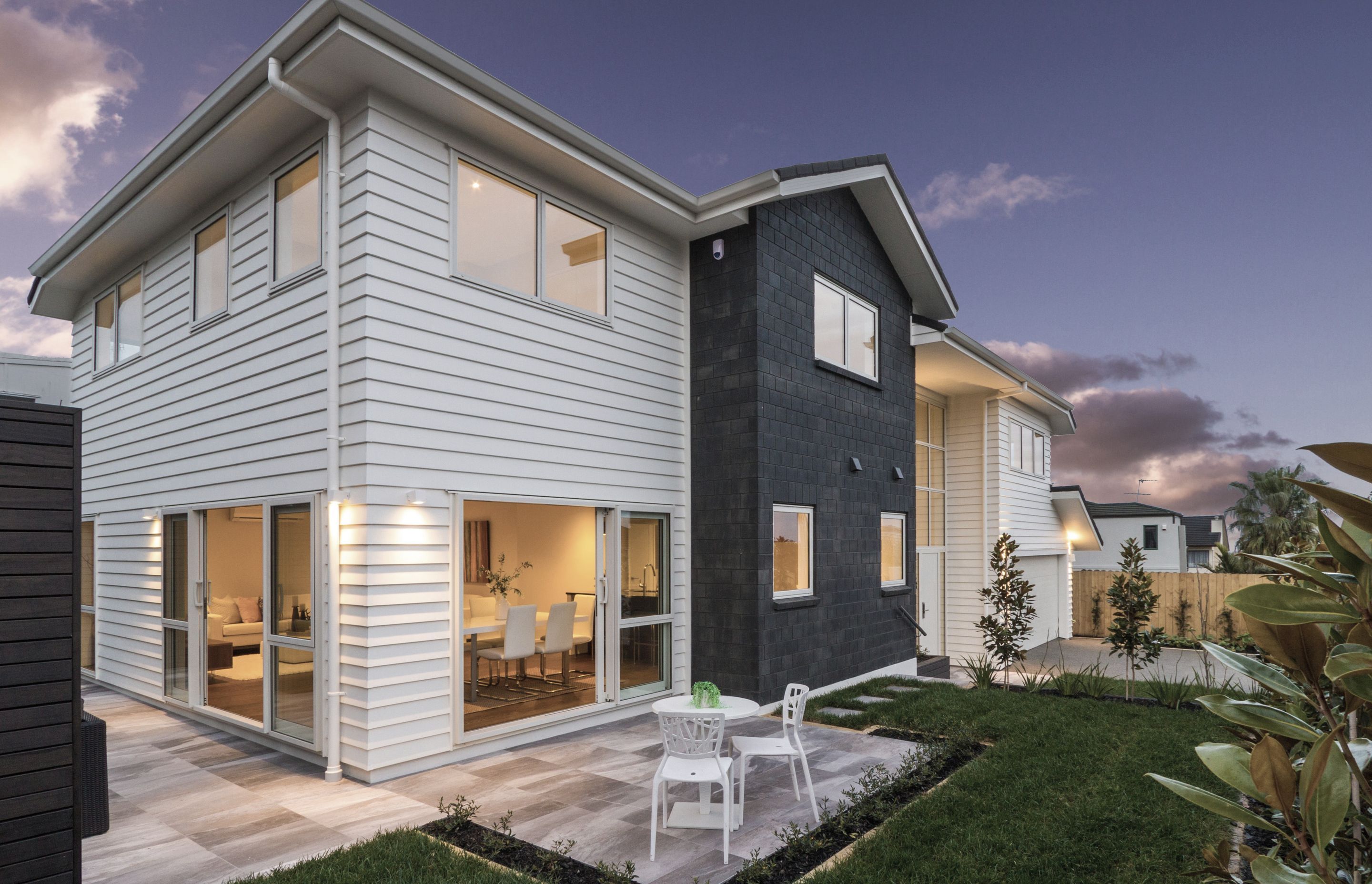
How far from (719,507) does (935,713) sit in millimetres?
2928

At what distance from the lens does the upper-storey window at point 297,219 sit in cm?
632

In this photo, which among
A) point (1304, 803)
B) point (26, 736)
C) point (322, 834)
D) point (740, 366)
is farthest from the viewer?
point (740, 366)

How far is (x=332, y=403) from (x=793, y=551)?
4973 mm

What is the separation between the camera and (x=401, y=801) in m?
5.20

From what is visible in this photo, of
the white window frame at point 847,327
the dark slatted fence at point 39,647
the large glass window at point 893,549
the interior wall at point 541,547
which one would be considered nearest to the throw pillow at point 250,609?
the interior wall at point 541,547

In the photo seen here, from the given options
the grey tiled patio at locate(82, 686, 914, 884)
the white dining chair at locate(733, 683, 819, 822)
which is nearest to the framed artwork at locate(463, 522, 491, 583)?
the grey tiled patio at locate(82, 686, 914, 884)

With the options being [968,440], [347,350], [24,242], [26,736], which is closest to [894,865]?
[26,736]

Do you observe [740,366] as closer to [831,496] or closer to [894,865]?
[831,496]

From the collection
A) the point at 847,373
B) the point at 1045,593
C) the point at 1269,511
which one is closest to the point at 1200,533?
the point at 1269,511

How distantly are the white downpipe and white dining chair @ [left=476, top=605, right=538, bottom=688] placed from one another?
79.4 inches

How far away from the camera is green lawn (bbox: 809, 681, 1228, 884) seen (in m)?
4.09

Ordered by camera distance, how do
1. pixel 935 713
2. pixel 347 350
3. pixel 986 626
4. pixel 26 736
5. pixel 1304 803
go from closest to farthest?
pixel 1304 803, pixel 26 736, pixel 347 350, pixel 935 713, pixel 986 626

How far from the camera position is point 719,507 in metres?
8.16

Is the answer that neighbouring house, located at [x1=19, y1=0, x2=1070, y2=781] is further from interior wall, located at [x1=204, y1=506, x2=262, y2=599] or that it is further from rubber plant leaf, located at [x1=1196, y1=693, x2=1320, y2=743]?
rubber plant leaf, located at [x1=1196, y1=693, x2=1320, y2=743]
